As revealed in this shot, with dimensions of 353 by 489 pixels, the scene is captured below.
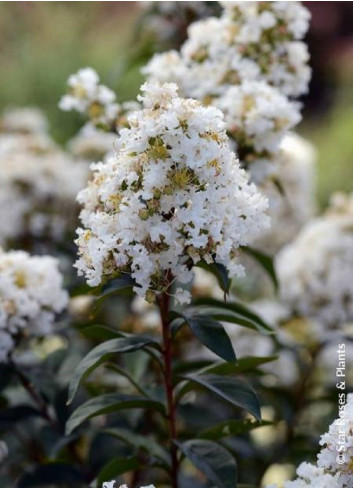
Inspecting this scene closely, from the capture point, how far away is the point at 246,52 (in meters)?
1.83

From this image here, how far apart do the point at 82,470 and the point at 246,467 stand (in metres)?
0.43

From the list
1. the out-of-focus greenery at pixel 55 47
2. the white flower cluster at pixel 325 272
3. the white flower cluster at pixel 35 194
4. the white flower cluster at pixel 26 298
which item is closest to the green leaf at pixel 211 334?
the white flower cluster at pixel 26 298

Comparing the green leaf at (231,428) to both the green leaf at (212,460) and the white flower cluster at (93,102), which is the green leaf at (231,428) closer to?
the green leaf at (212,460)

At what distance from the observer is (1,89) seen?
632cm

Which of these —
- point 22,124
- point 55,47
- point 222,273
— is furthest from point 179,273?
point 55,47

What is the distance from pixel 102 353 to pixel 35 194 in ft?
3.64

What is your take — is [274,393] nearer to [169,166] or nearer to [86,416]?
[86,416]

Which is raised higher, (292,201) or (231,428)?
(292,201)

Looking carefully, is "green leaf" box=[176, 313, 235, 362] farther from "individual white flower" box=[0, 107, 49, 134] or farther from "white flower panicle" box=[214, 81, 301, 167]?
"individual white flower" box=[0, 107, 49, 134]

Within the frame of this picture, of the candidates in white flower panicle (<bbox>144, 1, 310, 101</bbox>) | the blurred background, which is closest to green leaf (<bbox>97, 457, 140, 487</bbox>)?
white flower panicle (<bbox>144, 1, 310, 101</bbox>)

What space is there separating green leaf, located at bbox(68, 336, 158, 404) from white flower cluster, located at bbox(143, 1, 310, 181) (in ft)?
1.55

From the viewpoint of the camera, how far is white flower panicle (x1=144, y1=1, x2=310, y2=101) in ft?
5.96

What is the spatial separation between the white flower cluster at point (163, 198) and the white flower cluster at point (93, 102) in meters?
0.50

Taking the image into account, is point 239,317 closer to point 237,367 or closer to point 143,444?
point 237,367
